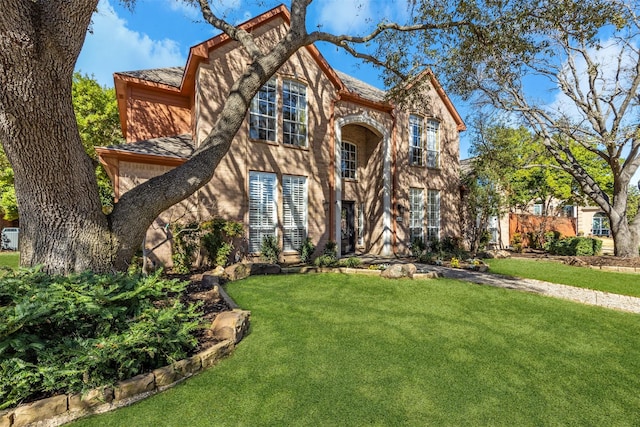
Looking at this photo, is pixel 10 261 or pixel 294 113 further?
pixel 10 261

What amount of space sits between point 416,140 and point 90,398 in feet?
49.8

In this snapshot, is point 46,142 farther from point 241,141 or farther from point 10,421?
point 241,141

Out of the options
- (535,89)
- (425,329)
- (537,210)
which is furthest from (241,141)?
(537,210)

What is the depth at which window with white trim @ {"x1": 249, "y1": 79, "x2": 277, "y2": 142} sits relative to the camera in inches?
416

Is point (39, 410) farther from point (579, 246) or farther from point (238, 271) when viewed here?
point (579, 246)

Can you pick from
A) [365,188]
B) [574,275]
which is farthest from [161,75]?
[574,275]

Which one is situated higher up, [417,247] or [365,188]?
[365,188]

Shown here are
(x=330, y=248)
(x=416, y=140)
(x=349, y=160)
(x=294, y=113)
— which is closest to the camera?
(x=294, y=113)

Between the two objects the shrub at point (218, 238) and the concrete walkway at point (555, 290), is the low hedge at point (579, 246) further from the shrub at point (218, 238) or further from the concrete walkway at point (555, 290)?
the shrub at point (218, 238)

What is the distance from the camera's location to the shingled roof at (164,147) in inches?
349

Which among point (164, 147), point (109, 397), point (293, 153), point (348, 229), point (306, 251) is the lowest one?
point (109, 397)

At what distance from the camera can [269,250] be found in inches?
404

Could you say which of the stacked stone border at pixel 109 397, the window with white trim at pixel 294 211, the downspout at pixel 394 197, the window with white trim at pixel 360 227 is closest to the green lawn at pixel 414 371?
the stacked stone border at pixel 109 397

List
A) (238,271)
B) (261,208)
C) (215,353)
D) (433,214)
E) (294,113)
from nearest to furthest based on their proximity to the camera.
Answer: (215,353) → (238,271) → (261,208) → (294,113) → (433,214)
